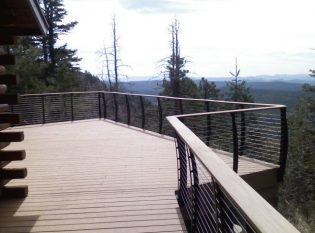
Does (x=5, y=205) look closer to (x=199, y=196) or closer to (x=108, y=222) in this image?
(x=108, y=222)

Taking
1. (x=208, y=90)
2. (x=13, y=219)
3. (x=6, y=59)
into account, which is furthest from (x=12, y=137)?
(x=208, y=90)

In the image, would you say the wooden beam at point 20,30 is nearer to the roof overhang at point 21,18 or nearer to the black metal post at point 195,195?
the roof overhang at point 21,18

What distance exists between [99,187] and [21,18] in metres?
2.28

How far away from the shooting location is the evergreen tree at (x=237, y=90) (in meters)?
37.8

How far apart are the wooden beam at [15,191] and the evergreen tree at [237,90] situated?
33485 mm

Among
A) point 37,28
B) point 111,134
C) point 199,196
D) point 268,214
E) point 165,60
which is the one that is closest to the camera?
point 268,214

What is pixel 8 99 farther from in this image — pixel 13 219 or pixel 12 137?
pixel 13 219

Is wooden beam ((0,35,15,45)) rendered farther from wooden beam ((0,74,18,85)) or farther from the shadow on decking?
the shadow on decking

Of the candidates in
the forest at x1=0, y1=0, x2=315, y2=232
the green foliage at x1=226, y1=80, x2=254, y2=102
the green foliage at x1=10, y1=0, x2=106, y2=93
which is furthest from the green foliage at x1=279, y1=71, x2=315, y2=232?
the green foliage at x1=10, y1=0, x2=106, y2=93

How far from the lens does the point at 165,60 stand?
113ft

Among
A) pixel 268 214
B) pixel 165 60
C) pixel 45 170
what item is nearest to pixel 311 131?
pixel 165 60

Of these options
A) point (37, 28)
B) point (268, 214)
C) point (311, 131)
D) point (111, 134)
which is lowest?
point (311, 131)

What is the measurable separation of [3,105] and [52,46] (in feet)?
90.0

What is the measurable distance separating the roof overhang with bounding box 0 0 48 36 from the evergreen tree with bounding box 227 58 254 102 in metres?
33.2
